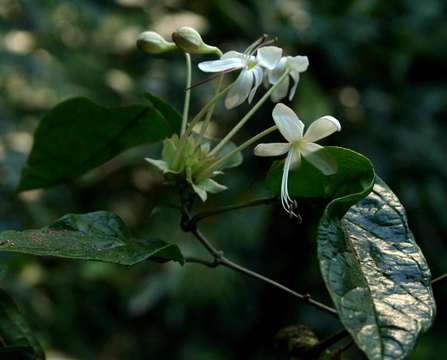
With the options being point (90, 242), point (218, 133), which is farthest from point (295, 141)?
point (218, 133)

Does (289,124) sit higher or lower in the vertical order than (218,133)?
higher

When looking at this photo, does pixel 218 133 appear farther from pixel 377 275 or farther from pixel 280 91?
pixel 377 275

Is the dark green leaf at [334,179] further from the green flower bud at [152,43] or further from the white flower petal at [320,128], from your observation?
the green flower bud at [152,43]

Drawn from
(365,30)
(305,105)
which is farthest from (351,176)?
(365,30)

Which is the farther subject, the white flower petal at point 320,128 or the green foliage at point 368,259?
the white flower petal at point 320,128

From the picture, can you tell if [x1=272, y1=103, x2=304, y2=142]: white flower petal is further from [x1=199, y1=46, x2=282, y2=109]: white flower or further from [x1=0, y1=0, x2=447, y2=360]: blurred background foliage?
[x1=0, y1=0, x2=447, y2=360]: blurred background foliage

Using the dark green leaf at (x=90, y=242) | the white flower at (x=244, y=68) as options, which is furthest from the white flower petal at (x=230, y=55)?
the dark green leaf at (x=90, y=242)

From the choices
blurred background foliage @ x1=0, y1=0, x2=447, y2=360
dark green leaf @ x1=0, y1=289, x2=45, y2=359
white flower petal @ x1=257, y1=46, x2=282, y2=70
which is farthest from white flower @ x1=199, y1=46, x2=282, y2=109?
blurred background foliage @ x1=0, y1=0, x2=447, y2=360
